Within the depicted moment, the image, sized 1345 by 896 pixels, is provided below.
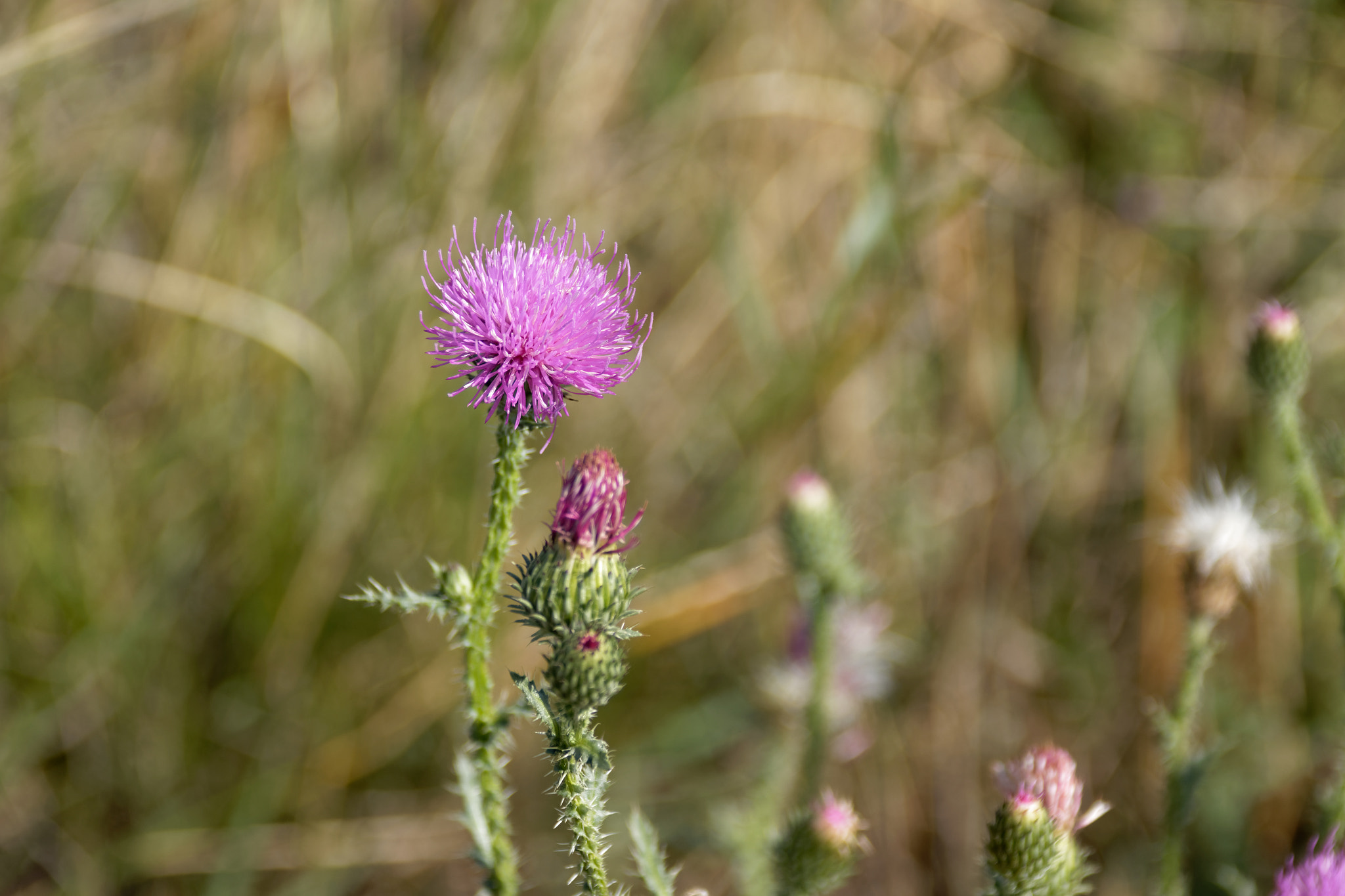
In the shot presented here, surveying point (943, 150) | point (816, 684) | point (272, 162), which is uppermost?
point (272, 162)

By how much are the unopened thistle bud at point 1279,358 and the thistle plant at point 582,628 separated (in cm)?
157

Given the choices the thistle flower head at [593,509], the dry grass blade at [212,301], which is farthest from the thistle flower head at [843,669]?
the dry grass blade at [212,301]

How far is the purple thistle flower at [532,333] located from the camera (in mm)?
1686

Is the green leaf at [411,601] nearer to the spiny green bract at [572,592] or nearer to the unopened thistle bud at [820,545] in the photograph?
the spiny green bract at [572,592]

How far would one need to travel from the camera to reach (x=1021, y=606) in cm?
398

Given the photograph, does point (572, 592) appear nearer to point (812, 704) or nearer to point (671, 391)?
point (812, 704)

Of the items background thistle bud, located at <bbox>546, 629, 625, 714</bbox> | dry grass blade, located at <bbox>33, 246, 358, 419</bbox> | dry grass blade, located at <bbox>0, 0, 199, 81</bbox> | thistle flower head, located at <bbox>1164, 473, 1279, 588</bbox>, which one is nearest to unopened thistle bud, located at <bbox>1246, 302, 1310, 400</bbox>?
thistle flower head, located at <bbox>1164, 473, 1279, 588</bbox>

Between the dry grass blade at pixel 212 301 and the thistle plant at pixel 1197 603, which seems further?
the dry grass blade at pixel 212 301

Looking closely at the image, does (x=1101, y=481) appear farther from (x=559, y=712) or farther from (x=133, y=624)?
(x=133, y=624)

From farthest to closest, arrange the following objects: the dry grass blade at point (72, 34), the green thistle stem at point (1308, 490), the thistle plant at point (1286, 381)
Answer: the dry grass blade at point (72, 34), the thistle plant at point (1286, 381), the green thistle stem at point (1308, 490)

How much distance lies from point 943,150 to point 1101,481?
59.7 inches

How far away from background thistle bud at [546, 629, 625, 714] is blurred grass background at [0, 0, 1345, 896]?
63.6 inches

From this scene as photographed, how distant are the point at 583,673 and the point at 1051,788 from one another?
882 mm

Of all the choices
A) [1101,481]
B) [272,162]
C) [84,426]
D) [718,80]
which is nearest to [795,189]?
[718,80]
